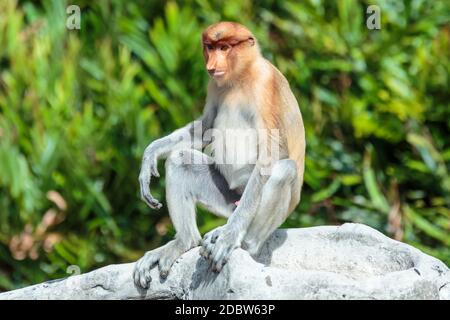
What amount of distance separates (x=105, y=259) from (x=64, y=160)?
0.75m

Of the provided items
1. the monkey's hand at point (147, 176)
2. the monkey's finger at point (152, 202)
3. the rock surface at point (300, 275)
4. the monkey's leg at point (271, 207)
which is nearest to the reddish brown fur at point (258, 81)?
the monkey's leg at point (271, 207)

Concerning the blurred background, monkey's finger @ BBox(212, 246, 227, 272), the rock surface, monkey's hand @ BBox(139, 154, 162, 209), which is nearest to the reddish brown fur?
the rock surface

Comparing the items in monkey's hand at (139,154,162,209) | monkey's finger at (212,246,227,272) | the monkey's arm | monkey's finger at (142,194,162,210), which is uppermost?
the monkey's arm

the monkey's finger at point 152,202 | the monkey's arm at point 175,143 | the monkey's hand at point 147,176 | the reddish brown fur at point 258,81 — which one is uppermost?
the reddish brown fur at point 258,81

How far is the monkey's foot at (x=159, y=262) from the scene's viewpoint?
457 centimetres

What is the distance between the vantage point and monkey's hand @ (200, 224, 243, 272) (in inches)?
166

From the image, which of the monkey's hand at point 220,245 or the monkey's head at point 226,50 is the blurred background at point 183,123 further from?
the monkey's hand at point 220,245

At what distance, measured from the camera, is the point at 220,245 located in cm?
432

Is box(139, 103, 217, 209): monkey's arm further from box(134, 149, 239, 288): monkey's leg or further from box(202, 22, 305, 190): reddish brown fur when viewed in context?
box(202, 22, 305, 190): reddish brown fur

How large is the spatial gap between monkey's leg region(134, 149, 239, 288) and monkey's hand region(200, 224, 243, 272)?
0.96 feet

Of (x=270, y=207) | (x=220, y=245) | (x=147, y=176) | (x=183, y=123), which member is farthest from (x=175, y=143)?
(x=183, y=123)

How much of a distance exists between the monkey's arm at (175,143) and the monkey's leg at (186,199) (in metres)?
0.09

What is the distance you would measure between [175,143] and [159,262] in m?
0.69

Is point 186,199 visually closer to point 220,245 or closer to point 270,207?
point 270,207
